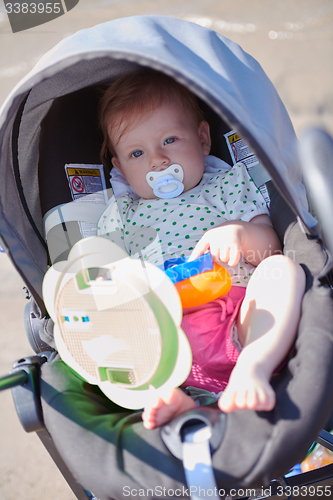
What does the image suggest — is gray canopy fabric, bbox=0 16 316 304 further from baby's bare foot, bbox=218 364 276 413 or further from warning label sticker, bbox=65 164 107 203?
baby's bare foot, bbox=218 364 276 413

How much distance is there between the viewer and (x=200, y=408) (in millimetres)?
708

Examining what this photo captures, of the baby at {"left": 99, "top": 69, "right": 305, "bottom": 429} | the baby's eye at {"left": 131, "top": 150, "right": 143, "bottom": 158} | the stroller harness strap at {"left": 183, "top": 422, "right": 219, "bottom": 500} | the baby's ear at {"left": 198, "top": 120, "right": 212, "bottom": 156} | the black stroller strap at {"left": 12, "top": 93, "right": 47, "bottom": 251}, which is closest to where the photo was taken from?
the stroller harness strap at {"left": 183, "top": 422, "right": 219, "bottom": 500}

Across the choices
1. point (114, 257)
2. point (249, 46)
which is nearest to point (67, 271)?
point (114, 257)

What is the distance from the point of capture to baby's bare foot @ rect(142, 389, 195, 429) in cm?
69

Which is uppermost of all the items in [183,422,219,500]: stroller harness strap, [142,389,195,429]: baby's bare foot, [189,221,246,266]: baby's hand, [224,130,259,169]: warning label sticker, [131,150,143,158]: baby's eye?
[131,150,143,158]: baby's eye

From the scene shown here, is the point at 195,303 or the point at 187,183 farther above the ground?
the point at 187,183

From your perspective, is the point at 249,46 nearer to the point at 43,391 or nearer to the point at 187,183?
the point at 187,183

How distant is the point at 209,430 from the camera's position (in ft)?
2.16

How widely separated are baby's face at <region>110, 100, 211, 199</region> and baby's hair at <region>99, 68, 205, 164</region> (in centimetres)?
2

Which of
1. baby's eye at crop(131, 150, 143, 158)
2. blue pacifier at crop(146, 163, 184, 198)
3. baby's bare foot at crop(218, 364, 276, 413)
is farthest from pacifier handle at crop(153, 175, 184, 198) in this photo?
baby's bare foot at crop(218, 364, 276, 413)

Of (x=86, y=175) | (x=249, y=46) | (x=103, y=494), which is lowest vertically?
(x=103, y=494)

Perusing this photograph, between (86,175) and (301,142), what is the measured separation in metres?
0.80

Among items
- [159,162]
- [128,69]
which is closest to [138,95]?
[128,69]

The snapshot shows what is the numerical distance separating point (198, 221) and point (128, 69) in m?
0.48
